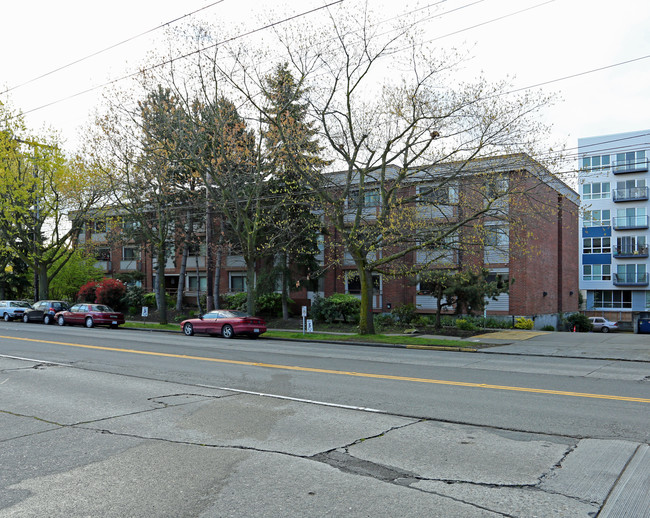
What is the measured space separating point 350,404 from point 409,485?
154 inches

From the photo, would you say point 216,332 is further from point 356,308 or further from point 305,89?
point 305,89

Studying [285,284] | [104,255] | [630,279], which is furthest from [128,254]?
[630,279]

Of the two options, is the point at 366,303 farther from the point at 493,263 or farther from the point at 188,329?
the point at 493,263

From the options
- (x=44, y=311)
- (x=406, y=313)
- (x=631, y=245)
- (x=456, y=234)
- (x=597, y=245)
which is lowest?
(x=44, y=311)

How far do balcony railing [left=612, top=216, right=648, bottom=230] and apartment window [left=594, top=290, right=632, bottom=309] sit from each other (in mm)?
6535

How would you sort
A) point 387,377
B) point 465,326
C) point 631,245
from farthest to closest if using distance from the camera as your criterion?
point 631,245
point 465,326
point 387,377

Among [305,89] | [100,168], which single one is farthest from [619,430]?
[100,168]

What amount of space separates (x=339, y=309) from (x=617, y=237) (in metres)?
39.3

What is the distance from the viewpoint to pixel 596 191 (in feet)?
192

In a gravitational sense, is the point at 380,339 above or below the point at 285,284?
below

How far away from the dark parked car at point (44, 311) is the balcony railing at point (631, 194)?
2032 inches

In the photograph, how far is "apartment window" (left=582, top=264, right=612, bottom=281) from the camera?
57500mm

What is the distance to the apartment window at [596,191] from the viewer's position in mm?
58094

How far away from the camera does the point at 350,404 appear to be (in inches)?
362
